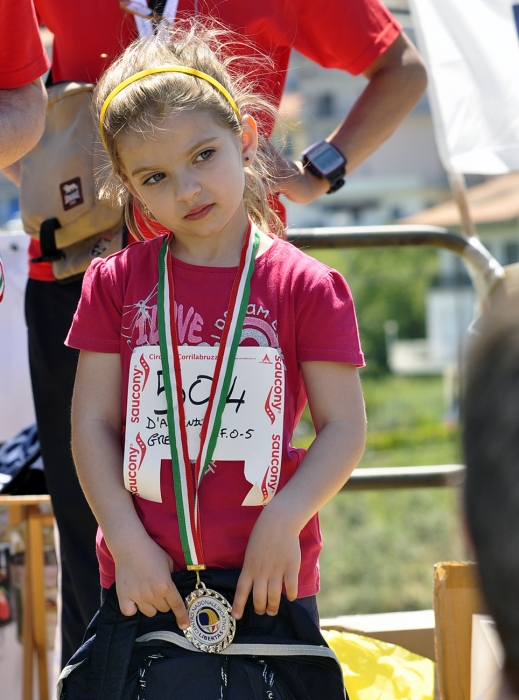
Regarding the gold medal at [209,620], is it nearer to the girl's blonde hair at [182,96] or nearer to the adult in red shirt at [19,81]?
the girl's blonde hair at [182,96]

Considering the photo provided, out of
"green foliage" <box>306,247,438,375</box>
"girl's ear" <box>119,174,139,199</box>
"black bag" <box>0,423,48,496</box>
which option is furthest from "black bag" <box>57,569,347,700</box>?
"green foliage" <box>306,247,438,375</box>

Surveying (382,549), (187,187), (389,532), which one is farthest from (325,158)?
(389,532)

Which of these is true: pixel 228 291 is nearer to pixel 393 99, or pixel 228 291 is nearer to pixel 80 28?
pixel 80 28

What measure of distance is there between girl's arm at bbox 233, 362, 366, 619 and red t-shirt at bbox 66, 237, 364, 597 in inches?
1.6

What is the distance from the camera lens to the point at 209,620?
1409 mm

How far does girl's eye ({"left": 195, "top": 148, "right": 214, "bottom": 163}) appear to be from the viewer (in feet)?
5.02

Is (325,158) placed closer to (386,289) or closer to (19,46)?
(19,46)

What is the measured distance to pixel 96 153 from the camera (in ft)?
6.35

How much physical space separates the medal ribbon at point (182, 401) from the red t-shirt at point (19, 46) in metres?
0.55

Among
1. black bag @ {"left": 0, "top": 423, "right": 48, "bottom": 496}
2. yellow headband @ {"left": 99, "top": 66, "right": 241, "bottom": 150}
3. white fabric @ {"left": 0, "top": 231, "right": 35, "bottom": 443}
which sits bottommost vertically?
black bag @ {"left": 0, "top": 423, "right": 48, "bottom": 496}

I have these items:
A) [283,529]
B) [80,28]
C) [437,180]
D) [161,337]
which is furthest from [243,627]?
[437,180]

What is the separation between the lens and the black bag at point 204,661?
136 centimetres

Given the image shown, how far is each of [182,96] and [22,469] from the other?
127 centimetres

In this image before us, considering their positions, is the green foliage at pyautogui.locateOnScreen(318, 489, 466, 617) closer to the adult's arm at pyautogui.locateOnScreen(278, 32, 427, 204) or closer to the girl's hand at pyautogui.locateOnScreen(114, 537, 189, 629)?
the adult's arm at pyautogui.locateOnScreen(278, 32, 427, 204)
